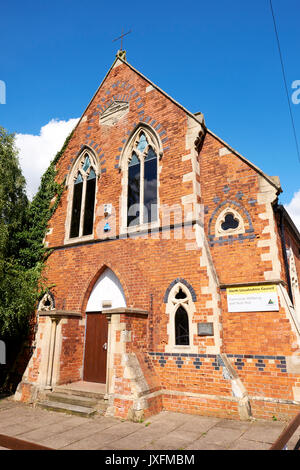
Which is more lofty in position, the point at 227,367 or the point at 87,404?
the point at 227,367

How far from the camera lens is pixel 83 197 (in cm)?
1197

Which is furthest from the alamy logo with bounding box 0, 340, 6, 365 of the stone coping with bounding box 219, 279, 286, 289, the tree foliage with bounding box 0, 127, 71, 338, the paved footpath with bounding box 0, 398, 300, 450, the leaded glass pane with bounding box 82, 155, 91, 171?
the stone coping with bounding box 219, 279, 286, 289

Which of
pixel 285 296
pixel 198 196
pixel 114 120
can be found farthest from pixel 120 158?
pixel 285 296

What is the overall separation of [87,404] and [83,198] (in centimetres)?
695

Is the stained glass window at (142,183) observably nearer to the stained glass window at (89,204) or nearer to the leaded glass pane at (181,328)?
the stained glass window at (89,204)

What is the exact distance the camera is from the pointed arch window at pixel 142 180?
10148mm

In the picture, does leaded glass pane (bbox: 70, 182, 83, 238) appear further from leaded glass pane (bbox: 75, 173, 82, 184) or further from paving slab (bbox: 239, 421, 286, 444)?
paving slab (bbox: 239, 421, 286, 444)

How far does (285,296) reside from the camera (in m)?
7.68

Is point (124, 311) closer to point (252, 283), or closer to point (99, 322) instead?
point (99, 322)

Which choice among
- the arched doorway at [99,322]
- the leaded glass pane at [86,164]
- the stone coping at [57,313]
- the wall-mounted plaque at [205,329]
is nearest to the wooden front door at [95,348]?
the arched doorway at [99,322]

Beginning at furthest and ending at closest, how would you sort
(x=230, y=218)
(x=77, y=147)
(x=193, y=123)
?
(x=77, y=147) → (x=193, y=123) → (x=230, y=218)

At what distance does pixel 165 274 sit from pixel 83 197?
193 inches

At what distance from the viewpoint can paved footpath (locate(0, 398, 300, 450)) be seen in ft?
18.2
